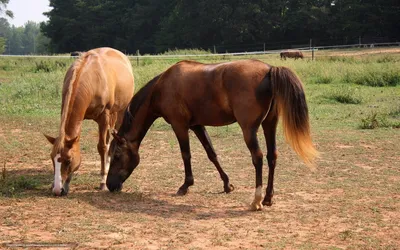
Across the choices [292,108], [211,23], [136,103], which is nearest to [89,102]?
[136,103]

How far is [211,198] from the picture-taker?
268 inches

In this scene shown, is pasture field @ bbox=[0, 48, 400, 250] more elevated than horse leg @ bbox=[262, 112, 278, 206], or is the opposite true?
horse leg @ bbox=[262, 112, 278, 206]

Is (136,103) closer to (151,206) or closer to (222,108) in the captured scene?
(222,108)

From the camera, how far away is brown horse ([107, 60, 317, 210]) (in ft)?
20.0

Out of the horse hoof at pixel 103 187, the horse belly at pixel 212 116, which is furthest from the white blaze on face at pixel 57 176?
the horse belly at pixel 212 116

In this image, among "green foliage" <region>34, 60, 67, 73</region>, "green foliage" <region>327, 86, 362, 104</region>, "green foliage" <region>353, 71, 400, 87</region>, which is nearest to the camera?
"green foliage" <region>327, 86, 362, 104</region>

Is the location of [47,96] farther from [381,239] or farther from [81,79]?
[381,239]

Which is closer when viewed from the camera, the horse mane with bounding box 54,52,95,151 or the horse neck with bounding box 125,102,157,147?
the horse mane with bounding box 54,52,95,151

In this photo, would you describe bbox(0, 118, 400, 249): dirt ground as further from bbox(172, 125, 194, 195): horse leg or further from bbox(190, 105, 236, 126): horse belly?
bbox(190, 105, 236, 126): horse belly

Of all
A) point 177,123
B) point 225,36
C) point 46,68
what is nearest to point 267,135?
point 177,123

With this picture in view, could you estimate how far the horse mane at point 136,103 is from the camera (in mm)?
7105

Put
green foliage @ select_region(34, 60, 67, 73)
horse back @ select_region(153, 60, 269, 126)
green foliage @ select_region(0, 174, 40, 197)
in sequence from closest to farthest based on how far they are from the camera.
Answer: horse back @ select_region(153, 60, 269, 126), green foliage @ select_region(0, 174, 40, 197), green foliage @ select_region(34, 60, 67, 73)

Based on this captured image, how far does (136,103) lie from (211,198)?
1.60 meters

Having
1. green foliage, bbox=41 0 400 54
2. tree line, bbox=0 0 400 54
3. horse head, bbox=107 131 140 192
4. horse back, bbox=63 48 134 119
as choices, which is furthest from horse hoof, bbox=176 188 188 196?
green foliage, bbox=41 0 400 54
